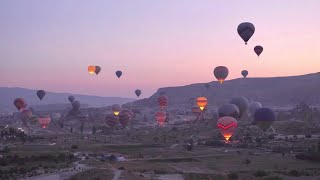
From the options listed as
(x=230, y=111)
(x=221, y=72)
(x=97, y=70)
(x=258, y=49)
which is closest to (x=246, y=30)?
(x=258, y=49)

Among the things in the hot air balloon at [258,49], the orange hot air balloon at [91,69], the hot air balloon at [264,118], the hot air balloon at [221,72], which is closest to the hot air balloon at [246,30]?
the hot air balloon at [258,49]

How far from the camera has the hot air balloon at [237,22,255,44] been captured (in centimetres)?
5575

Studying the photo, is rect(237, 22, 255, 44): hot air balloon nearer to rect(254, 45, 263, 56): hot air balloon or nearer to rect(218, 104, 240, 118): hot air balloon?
rect(254, 45, 263, 56): hot air balloon

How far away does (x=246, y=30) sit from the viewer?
2194 inches

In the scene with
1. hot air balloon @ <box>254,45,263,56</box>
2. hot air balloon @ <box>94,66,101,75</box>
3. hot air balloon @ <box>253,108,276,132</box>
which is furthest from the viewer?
hot air balloon @ <box>94,66,101,75</box>

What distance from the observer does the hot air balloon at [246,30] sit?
183 feet

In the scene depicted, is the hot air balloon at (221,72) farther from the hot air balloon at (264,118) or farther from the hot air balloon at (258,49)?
the hot air balloon at (264,118)

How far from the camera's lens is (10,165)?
45.7m

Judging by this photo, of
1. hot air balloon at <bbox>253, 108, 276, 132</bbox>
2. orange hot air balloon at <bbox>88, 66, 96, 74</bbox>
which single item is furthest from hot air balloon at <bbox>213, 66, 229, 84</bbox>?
orange hot air balloon at <bbox>88, 66, 96, 74</bbox>

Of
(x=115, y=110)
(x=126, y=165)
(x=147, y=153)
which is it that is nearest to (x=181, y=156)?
(x=147, y=153)

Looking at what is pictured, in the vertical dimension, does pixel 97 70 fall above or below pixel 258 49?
above

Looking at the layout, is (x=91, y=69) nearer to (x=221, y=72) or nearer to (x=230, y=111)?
(x=221, y=72)

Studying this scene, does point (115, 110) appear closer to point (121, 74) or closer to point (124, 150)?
point (121, 74)

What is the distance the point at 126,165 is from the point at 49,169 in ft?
23.6
